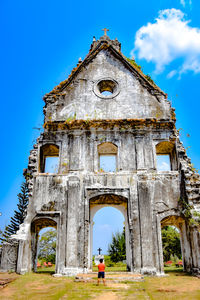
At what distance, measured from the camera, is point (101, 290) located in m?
Result: 8.91

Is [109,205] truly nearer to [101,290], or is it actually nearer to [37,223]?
[37,223]

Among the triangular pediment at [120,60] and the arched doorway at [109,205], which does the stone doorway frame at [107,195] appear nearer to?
the arched doorway at [109,205]

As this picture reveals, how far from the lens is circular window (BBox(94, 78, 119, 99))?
Result: 16039 mm

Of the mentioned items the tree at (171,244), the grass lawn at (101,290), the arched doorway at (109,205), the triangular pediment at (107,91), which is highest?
the triangular pediment at (107,91)

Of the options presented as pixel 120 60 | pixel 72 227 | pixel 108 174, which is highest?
pixel 120 60

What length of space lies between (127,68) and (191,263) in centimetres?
1144

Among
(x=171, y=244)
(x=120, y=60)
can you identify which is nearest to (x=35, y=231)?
(x=120, y=60)

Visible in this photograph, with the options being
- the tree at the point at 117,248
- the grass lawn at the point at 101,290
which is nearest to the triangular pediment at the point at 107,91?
the grass lawn at the point at 101,290

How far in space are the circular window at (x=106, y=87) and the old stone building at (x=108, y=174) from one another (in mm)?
61

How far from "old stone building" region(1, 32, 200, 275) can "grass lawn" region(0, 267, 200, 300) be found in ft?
6.03

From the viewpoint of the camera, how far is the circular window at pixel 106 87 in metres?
16.0

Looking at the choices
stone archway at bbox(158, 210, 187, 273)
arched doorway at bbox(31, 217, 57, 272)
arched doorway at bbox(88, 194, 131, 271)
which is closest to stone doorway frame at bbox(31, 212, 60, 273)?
arched doorway at bbox(31, 217, 57, 272)

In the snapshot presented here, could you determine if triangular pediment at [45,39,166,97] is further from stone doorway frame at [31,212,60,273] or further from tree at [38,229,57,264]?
tree at [38,229,57,264]

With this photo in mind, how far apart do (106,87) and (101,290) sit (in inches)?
460
